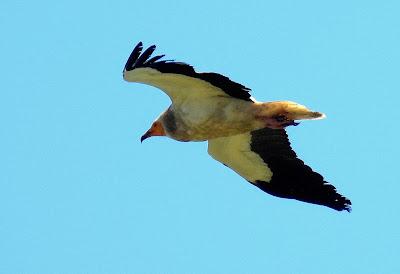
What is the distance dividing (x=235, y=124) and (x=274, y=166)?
136cm

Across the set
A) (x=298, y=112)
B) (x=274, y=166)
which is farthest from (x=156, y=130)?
Answer: (x=298, y=112)

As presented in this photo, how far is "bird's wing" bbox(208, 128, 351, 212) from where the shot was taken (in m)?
13.2

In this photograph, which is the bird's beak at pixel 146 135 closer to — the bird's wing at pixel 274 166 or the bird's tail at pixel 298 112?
the bird's wing at pixel 274 166

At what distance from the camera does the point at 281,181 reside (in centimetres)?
1357

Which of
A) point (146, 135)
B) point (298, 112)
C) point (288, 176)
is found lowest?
point (288, 176)

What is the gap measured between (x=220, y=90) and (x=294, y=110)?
108cm

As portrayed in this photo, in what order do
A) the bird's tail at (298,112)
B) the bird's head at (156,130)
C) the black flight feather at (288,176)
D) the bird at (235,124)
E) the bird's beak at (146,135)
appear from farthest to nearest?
1. the bird's beak at (146,135)
2. the bird's head at (156,130)
3. the black flight feather at (288,176)
4. the bird at (235,124)
5. the bird's tail at (298,112)

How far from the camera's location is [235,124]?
12523 mm

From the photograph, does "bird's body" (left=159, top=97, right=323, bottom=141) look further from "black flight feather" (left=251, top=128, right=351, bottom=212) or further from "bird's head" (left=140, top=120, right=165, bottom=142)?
"black flight feather" (left=251, top=128, right=351, bottom=212)

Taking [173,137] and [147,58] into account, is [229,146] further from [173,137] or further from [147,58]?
[147,58]

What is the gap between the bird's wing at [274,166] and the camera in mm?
13203

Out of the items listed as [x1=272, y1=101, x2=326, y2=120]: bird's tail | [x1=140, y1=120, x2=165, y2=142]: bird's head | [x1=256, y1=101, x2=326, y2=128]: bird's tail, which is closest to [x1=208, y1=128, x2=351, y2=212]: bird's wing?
[x1=140, y1=120, x2=165, y2=142]: bird's head

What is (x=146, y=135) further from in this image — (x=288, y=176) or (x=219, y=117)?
(x=288, y=176)

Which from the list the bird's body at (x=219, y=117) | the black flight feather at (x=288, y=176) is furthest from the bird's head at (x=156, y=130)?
the black flight feather at (x=288, y=176)
